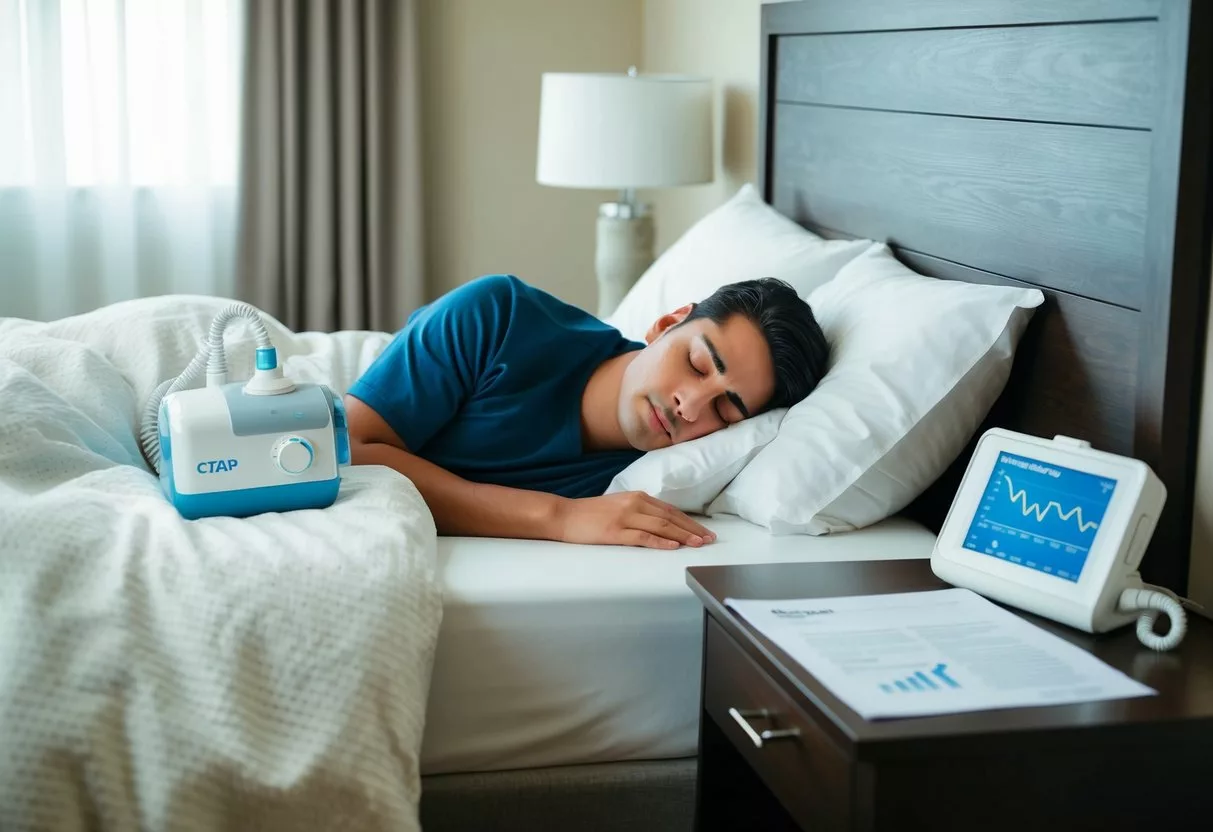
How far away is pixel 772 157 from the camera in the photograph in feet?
8.74

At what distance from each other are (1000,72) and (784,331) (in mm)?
459

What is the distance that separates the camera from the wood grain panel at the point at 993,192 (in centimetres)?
146

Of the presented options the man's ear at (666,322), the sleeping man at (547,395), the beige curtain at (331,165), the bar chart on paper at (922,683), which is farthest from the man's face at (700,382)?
the beige curtain at (331,165)

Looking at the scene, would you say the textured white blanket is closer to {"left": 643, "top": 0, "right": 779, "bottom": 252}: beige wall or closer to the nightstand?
the nightstand

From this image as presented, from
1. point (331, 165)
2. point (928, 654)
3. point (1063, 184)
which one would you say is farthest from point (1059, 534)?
point (331, 165)

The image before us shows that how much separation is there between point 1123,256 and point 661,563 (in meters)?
0.64

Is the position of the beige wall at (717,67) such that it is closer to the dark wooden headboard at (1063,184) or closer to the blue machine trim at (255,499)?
the dark wooden headboard at (1063,184)

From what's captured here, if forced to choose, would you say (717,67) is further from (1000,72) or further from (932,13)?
→ (1000,72)

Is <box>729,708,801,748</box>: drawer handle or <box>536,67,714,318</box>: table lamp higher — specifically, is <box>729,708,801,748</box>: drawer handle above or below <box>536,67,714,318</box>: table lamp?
below

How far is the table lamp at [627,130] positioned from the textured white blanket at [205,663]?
5.73 feet

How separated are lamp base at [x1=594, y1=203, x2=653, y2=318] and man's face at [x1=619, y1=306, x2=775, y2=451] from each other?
1485mm

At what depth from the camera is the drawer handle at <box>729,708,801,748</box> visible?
113cm

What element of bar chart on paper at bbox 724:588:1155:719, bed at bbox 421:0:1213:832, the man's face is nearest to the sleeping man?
the man's face

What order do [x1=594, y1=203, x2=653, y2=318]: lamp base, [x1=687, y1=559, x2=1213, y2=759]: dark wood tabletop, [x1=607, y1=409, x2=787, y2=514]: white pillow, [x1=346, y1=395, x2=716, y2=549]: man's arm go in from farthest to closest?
[x1=594, y1=203, x2=653, y2=318]: lamp base
[x1=607, y1=409, x2=787, y2=514]: white pillow
[x1=346, y1=395, x2=716, y2=549]: man's arm
[x1=687, y1=559, x2=1213, y2=759]: dark wood tabletop
